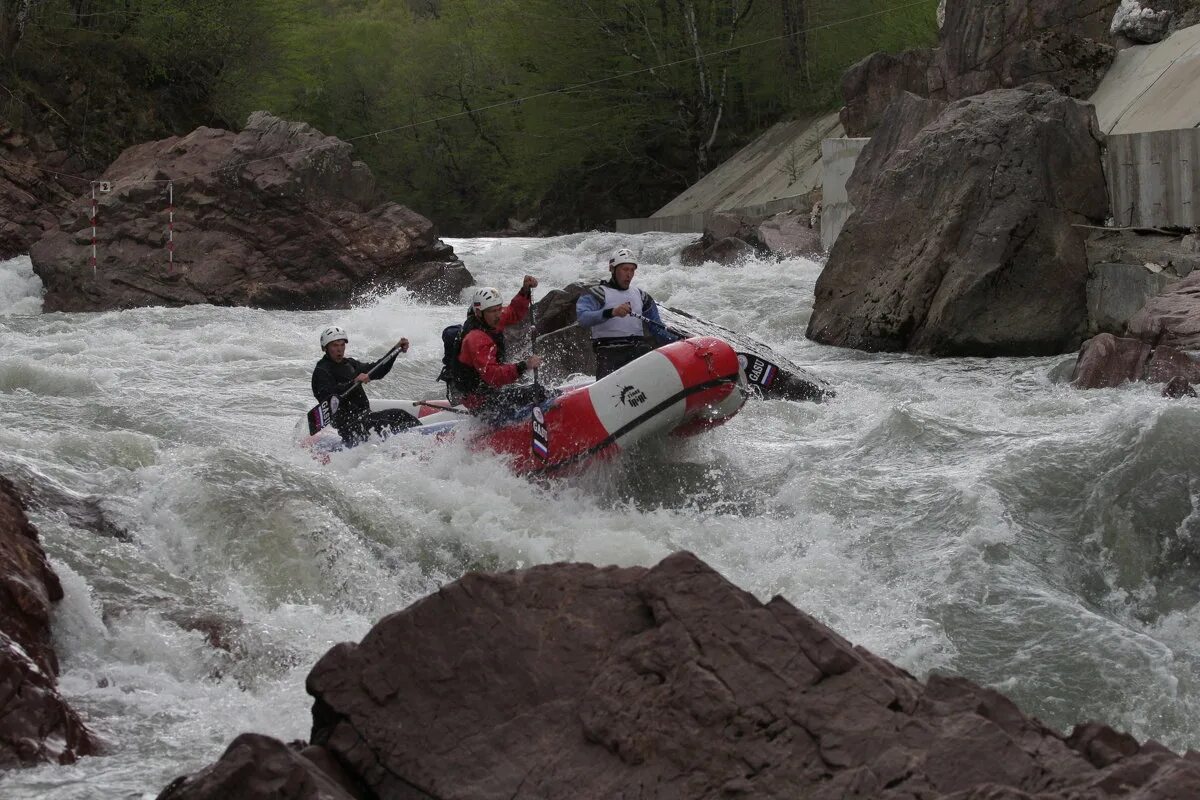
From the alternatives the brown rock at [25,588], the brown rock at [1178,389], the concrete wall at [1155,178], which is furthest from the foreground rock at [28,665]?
the concrete wall at [1155,178]

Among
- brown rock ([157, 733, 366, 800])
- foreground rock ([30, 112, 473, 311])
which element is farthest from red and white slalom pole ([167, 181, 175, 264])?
brown rock ([157, 733, 366, 800])

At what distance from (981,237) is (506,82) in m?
28.7

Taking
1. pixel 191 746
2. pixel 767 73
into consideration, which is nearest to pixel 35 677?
pixel 191 746

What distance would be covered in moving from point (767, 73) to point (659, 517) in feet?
85.7

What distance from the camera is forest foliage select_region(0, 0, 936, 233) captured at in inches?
1117

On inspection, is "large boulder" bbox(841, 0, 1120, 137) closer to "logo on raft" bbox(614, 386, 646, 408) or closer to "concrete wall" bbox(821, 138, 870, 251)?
"concrete wall" bbox(821, 138, 870, 251)

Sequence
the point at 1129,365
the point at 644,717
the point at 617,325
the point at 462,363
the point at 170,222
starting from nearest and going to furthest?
the point at 644,717 → the point at 462,363 → the point at 617,325 → the point at 1129,365 → the point at 170,222

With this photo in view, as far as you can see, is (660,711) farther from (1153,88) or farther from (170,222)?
(170,222)

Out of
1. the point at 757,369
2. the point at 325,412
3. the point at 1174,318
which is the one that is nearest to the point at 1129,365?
the point at 1174,318

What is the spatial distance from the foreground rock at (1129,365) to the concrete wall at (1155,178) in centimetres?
226

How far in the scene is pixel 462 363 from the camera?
318 inches

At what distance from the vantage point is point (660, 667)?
12.2 ft

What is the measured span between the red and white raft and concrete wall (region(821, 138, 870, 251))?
11191 mm

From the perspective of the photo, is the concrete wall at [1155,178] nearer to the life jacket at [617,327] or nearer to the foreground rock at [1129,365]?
the foreground rock at [1129,365]
